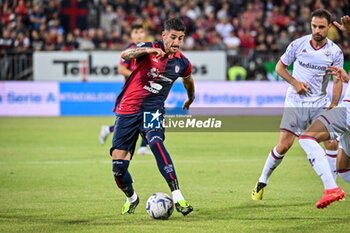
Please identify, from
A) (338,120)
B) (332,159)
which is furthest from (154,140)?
(332,159)

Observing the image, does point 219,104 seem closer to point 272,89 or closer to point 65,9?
point 272,89

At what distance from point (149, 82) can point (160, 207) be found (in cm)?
156

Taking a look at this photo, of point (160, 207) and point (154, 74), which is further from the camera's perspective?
point (154, 74)

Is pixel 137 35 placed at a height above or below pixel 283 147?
above

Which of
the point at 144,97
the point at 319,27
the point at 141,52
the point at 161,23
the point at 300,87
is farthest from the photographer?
the point at 161,23

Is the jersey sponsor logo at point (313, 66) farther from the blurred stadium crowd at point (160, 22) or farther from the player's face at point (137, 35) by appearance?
the blurred stadium crowd at point (160, 22)

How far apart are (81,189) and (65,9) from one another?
763 inches

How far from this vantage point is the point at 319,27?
9.89m

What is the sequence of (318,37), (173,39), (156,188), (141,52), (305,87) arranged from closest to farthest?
(141,52)
(173,39)
(318,37)
(305,87)
(156,188)

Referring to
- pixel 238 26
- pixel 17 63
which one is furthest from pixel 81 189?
pixel 238 26

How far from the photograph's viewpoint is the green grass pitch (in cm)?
853

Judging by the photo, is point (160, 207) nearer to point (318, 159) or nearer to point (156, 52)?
point (156, 52)

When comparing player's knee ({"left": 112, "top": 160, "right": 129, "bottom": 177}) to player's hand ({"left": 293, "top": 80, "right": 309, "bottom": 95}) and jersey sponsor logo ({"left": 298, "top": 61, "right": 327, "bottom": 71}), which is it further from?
jersey sponsor logo ({"left": 298, "top": 61, "right": 327, "bottom": 71})

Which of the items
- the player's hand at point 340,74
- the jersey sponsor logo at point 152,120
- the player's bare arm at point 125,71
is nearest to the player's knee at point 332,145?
the player's hand at point 340,74
